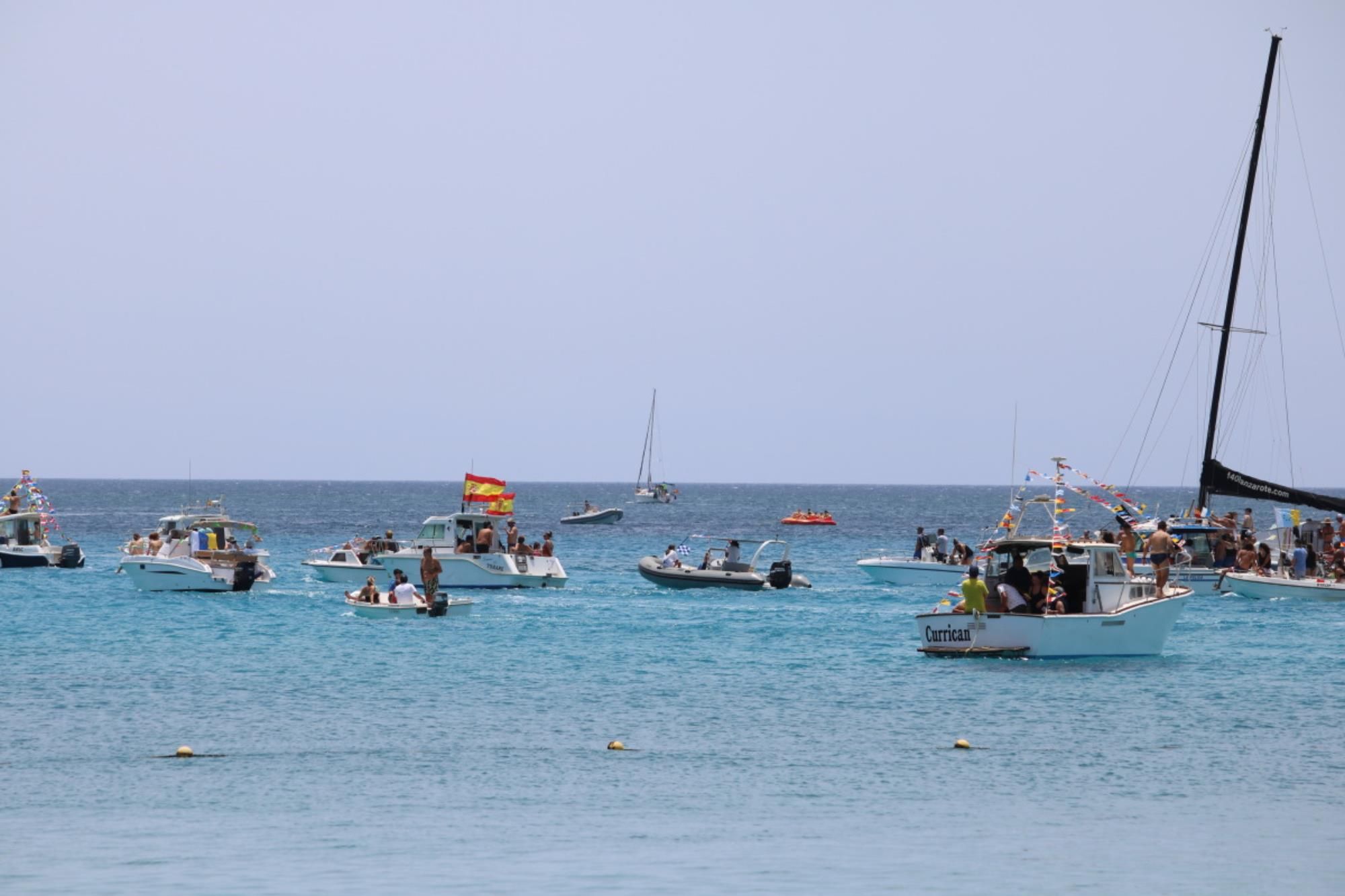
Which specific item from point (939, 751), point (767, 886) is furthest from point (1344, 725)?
point (767, 886)

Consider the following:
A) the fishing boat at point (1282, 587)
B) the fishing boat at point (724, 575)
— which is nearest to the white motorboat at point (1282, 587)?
the fishing boat at point (1282, 587)

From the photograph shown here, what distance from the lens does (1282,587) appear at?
46.9 meters

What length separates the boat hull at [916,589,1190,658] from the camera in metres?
31.0

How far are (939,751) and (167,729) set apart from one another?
10959mm

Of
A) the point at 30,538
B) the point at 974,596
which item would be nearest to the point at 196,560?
the point at 30,538

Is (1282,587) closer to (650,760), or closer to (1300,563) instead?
(1300,563)

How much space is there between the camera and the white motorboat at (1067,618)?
3116cm

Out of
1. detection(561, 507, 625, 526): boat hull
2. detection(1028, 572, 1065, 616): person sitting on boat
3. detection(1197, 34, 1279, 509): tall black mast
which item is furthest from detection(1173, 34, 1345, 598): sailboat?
detection(561, 507, 625, 526): boat hull

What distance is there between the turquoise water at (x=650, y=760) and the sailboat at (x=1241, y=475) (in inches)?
390

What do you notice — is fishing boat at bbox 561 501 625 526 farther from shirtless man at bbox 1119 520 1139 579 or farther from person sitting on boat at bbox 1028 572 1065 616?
person sitting on boat at bbox 1028 572 1065 616

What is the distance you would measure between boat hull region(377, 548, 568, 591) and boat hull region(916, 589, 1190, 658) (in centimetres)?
2096

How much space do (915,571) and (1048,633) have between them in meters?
24.2

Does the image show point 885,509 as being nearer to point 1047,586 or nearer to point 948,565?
point 948,565

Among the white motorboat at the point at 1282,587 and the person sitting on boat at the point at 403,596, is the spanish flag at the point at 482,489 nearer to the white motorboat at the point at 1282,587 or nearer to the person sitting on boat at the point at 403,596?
the person sitting on boat at the point at 403,596
